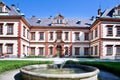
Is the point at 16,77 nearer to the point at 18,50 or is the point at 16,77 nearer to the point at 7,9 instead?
the point at 18,50

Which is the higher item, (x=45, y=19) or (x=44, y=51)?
(x=45, y=19)

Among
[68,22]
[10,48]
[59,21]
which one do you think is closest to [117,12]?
[68,22]

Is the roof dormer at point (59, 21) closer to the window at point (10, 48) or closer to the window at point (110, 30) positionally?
the window at point (110, 30)

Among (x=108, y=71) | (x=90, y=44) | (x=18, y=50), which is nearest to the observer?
(x=108, y=71)

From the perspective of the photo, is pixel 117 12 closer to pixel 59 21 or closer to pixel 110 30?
pixel 110 30

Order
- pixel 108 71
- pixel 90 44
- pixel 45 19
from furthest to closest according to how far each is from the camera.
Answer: pixel 45 19
pixel 90 44
pixel 108 71

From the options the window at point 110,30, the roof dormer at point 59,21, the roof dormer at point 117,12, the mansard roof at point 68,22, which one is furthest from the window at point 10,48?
the roof dormer at point 117,12

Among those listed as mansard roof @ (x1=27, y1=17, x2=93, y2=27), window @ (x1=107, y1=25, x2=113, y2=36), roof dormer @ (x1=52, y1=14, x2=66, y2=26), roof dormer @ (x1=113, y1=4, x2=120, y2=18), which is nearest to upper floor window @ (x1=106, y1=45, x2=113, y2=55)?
window @ (x1=107, y1=25, x2=113, y2=36)

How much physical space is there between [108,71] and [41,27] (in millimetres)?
28251

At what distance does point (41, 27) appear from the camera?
41.1m

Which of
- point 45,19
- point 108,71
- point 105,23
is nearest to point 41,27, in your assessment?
point 45,19

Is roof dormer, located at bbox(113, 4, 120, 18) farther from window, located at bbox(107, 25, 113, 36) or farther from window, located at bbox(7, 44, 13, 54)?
window, located at bbox(7, 44, 13, 54)

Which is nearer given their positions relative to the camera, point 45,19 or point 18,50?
point 18,50

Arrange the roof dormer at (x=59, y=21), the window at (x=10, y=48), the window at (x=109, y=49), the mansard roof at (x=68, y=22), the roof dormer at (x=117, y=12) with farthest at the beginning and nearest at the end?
the mansard roof at (x=68, y=22)
the roof dormer at (x=59, y=21)
the roof dormer at (x=117, y=12)
the window at (x=109, y=49)
the window at (x=10, y=48)
